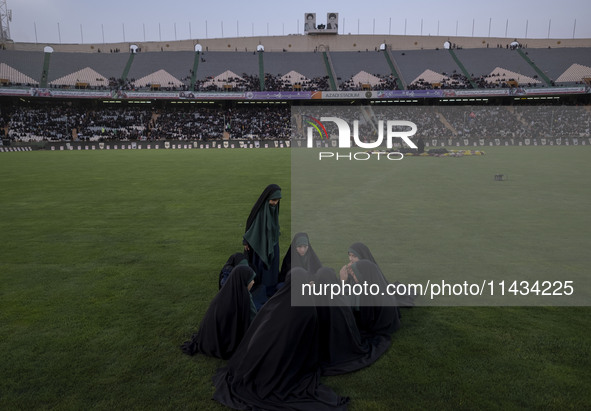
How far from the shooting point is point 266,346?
4094 mm

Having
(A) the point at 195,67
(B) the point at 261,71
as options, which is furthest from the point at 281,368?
(A) the point at 195,67

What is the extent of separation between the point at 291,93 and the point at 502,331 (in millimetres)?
49026

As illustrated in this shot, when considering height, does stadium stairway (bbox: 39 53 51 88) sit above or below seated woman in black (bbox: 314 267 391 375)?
above

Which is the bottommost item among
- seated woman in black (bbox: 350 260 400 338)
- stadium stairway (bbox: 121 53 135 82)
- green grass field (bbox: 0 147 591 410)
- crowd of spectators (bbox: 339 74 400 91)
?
green grass field (bbox: 0 147 591 410)

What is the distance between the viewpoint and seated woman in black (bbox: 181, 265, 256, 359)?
15.4 ft

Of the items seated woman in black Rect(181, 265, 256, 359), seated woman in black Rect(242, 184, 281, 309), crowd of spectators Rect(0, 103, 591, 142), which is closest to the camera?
seated woman in black Rect(181, 265, 256, 359)

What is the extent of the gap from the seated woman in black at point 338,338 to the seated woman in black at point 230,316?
0.84 meters

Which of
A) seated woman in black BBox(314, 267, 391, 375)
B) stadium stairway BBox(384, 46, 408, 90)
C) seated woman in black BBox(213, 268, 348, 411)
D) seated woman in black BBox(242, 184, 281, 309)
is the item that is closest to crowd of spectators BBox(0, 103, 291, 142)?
stadium stairway BBox(384, 46, 408, 90)

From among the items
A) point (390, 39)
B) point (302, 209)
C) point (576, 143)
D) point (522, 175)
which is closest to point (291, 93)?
point (390, 39)

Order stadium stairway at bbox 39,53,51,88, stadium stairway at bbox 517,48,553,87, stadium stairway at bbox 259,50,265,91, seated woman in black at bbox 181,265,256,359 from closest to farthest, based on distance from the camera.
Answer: seated woman in black at bbox 181,265,256,359
stadium stairway at bbox 39,53,51,88
stadium stairway at bbox 517,48,553,87
stadium stairway at bbox 259,50,265,91

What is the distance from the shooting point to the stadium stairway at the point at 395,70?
56562 mm

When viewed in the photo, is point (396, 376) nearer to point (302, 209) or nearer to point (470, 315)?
point (470, 315)

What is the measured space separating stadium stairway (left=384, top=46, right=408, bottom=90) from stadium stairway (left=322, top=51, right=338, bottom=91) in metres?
8.43

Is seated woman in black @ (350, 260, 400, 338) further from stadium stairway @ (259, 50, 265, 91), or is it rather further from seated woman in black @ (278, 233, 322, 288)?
stadium stairway @ (259, 50, 265, 91)
